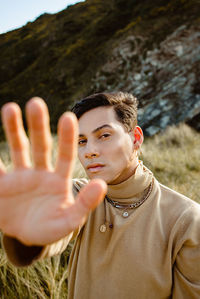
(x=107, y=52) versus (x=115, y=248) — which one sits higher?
(x=107, y=52)

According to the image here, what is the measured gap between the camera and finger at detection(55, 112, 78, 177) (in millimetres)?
747

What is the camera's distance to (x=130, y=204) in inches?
56.9

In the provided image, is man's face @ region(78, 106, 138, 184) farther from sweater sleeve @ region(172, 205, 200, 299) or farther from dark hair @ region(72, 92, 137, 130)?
sweater sleeve @ region(172, 205, 200, 299)

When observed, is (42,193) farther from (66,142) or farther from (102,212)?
(102,212)

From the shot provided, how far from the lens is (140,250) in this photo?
4.25 ft

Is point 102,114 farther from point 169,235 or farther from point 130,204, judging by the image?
point 169,235

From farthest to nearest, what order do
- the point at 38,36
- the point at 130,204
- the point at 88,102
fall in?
the point at 38,36 → the point at 88,102 → the point at 130,204

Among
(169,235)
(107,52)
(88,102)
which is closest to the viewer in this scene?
(169,235)

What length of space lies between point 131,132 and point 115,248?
81 cm

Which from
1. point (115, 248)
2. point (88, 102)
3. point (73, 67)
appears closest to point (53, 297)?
point (115, 248)

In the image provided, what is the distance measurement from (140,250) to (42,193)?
2.62 feet

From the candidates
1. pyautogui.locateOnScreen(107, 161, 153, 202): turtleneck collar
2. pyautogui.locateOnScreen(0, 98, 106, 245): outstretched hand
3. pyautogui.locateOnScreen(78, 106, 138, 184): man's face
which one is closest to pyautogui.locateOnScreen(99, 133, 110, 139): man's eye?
pyautogui.locateOnScreen(78, 106, 138, 184): man's face

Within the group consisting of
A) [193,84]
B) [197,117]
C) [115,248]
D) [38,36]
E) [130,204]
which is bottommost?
[115,248]

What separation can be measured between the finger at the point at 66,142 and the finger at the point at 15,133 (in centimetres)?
13
